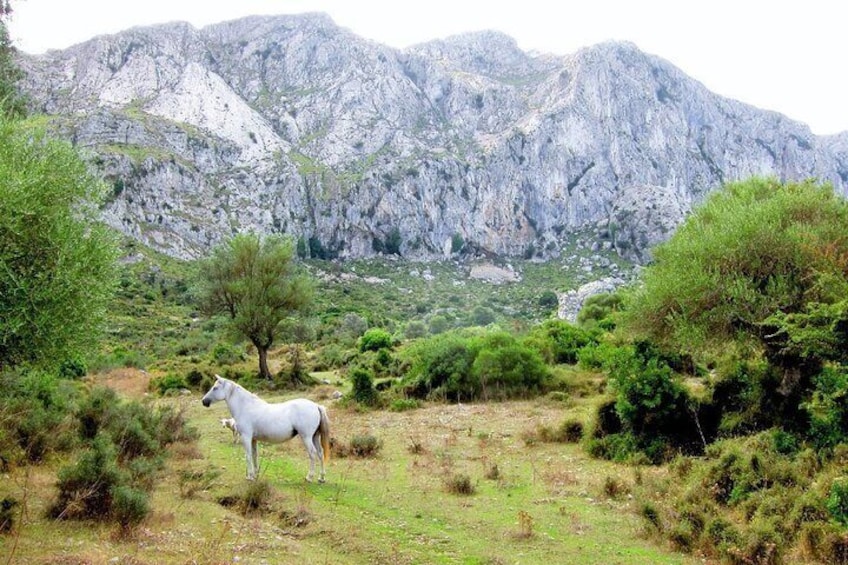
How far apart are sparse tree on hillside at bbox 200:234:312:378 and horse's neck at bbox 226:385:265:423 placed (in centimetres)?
2070

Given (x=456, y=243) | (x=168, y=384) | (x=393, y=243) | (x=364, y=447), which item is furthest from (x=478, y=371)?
(x=456, y=243)

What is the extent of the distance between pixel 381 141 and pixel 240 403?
483ft

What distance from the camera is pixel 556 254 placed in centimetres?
15125

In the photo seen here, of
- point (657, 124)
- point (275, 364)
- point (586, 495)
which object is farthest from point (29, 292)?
point (657, 124)

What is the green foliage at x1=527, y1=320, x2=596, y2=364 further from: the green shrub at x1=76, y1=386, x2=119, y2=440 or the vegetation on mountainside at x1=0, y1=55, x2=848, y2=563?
the green shrub at x1=76, y1=386, x2=119, y2=440

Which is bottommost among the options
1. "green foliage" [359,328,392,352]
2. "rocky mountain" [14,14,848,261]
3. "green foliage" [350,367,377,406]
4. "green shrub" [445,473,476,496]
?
"green foliage" [359,328,392,352]

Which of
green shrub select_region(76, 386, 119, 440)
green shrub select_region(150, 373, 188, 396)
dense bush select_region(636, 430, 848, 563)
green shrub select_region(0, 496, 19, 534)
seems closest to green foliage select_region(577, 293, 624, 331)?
green shrub select_region(150, 373, 188, 396)

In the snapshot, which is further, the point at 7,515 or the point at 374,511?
the point at 374,511

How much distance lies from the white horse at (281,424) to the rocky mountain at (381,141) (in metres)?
99.2

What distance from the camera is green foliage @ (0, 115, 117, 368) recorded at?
359 inches

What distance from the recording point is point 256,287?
114ft

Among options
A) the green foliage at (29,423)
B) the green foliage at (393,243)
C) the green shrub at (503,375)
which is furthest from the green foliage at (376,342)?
the green foliage at (393,243)

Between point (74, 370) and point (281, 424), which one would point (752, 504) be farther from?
point (74, 370)

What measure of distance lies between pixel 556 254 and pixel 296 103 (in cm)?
8358
